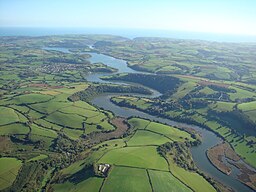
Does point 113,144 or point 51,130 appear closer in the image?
point 113,144

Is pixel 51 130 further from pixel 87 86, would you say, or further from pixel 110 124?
pixel 87 86

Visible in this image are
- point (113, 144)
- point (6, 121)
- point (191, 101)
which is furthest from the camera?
point (191, 101)

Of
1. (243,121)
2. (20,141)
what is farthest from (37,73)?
(243,121)

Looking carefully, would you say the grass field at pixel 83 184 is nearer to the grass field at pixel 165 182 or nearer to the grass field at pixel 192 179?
the grass field at pixel 165 182

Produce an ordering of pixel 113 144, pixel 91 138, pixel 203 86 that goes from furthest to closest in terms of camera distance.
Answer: pixel 203 86 → pixel 91 138 → pixel 113 144

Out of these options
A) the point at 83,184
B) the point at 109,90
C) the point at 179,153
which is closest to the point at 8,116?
the point at 83,184
